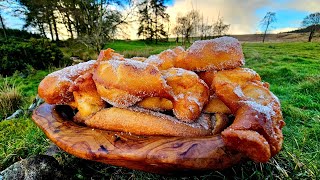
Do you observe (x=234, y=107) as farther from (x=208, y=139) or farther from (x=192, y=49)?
(x=192, y=49)

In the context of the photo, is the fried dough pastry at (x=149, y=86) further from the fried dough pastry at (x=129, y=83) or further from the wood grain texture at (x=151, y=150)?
the wood grain texture at (x=151, y=150)

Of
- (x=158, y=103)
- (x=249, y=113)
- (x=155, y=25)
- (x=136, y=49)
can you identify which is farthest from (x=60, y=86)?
(x=155, y=25)

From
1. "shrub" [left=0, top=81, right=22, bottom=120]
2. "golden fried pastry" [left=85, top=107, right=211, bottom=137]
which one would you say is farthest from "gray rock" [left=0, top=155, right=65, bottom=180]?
"shrub" [left=0, top=81, right=22, bottom=120]

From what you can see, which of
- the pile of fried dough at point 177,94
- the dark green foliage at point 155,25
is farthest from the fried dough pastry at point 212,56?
the dark green foliage at point 155,25

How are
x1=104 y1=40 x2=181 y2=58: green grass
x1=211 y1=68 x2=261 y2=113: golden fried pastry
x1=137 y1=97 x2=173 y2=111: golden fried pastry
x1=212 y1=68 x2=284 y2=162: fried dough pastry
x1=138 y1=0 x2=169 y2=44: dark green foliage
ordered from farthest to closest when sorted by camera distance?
1. x1=138 y1=0 x2=169 y2=44: dark green foliage
2. x1=104 y1=40 x2=181 y2=58: green grass
3. x1=137 y1=97 x2=173 y2=111: golden fried pastry
4. x1=211 y1=68 x2=261 y2=113: golden fried pastry
5. x1=212 y1=68 x2=284 y2=162: fried dough pastry

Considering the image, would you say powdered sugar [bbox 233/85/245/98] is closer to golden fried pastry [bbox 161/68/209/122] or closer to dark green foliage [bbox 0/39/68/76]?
golden fried pastry [bbox 161/68/209/122]

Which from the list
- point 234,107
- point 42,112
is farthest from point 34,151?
point 234,107

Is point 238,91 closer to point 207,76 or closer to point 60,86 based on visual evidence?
A: point 207,76
